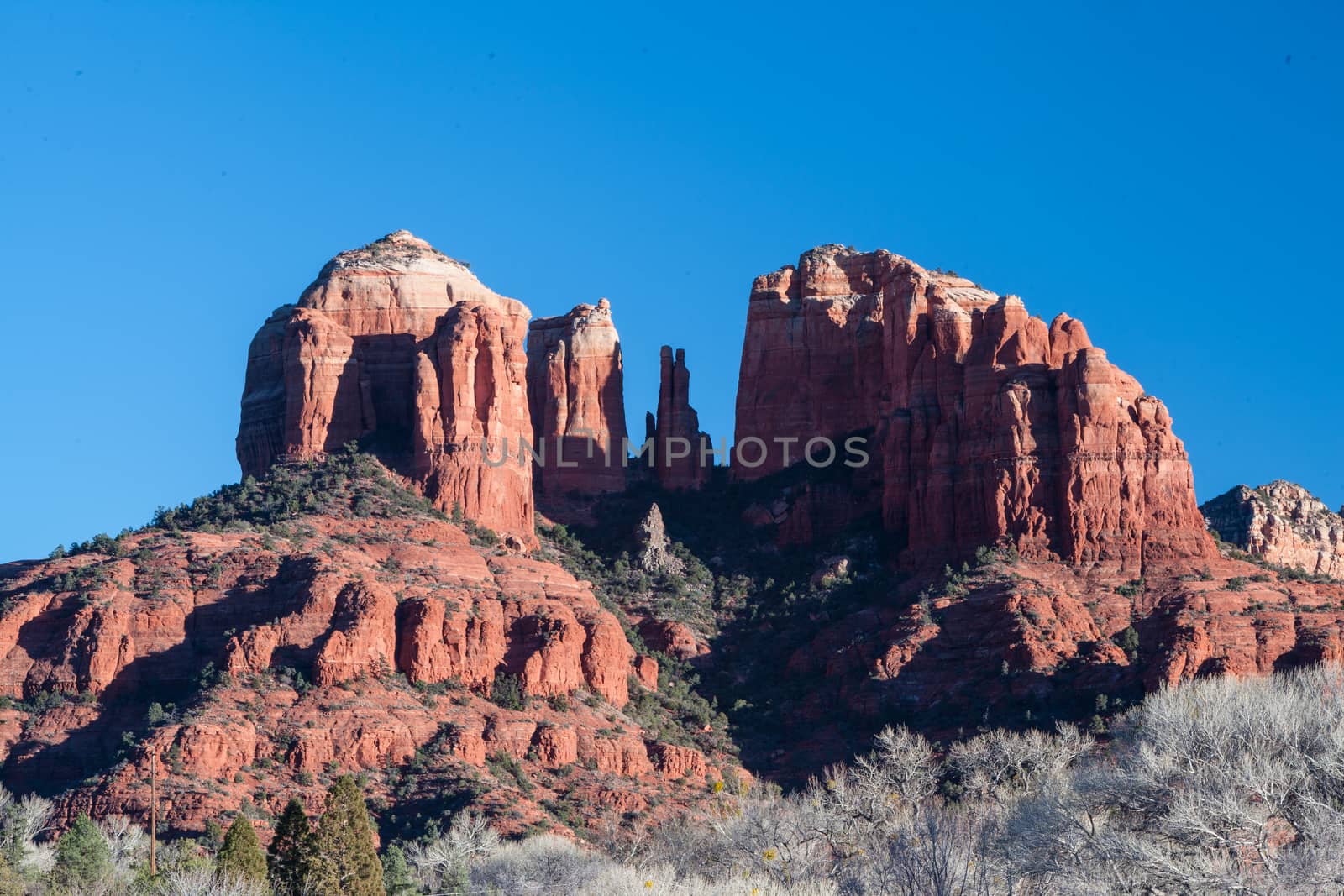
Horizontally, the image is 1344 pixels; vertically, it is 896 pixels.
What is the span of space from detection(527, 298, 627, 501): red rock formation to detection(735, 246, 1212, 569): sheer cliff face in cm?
1393

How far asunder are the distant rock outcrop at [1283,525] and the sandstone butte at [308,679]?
1924 inches

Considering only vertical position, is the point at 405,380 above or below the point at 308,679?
above

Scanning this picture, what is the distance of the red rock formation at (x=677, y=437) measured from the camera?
166 m

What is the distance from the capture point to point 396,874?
4227 inches

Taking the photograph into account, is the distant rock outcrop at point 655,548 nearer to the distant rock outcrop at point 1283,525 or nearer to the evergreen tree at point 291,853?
the distant rock outcrop at point 1283,525

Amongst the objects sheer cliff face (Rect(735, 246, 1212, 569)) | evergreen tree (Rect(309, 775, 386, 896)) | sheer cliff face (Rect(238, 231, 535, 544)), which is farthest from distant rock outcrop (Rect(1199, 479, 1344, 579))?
evergreen tree (Rect(309, 775, 386, 896))

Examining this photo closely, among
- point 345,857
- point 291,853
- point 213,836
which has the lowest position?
point 345,857

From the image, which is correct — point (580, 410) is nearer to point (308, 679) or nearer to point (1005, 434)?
point (1005, 434)

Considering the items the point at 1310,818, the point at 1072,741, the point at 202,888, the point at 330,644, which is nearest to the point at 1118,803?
the point at 1310,818

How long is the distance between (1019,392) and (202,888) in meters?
61.4

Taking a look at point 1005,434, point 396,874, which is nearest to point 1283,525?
point 1005,434

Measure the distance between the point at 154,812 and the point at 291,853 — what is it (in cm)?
1502

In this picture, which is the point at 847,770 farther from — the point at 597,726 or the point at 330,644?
the point at 330,644

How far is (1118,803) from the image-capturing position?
9856 cm
